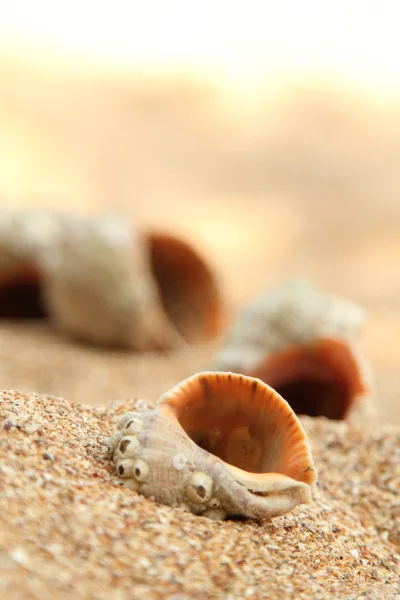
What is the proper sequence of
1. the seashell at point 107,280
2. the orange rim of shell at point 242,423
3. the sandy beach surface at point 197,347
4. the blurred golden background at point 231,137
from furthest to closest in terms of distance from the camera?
the blurred golden background at point 231,137 < the seashell at point 107,280 < the orange rim of shell at point 242,423 < the sandy beach surface at point 197,347

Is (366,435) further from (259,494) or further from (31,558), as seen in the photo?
(31,558)

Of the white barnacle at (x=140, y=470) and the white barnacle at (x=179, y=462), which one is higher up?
the white barnacle at (x=179, y=462)

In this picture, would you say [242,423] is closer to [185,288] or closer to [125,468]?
[125,468]

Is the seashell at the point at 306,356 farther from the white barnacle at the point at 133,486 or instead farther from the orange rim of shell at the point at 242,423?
the white barnacle at the point at 133,486

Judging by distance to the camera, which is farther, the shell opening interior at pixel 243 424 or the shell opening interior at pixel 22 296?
the shell opening interior at pixel 22 296

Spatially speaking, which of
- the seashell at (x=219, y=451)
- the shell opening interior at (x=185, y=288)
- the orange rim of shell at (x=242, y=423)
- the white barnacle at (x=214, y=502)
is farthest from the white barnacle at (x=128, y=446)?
the shell opening interior at (x=185, y=288)

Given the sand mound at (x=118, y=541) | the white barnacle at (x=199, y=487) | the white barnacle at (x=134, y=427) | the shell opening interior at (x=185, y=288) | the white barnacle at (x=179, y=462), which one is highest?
the shell opening interior at (x=185, y=288)

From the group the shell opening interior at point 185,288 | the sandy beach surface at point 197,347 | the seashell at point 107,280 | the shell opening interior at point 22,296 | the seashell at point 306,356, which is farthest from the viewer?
the shell opening interior at point 22,296
